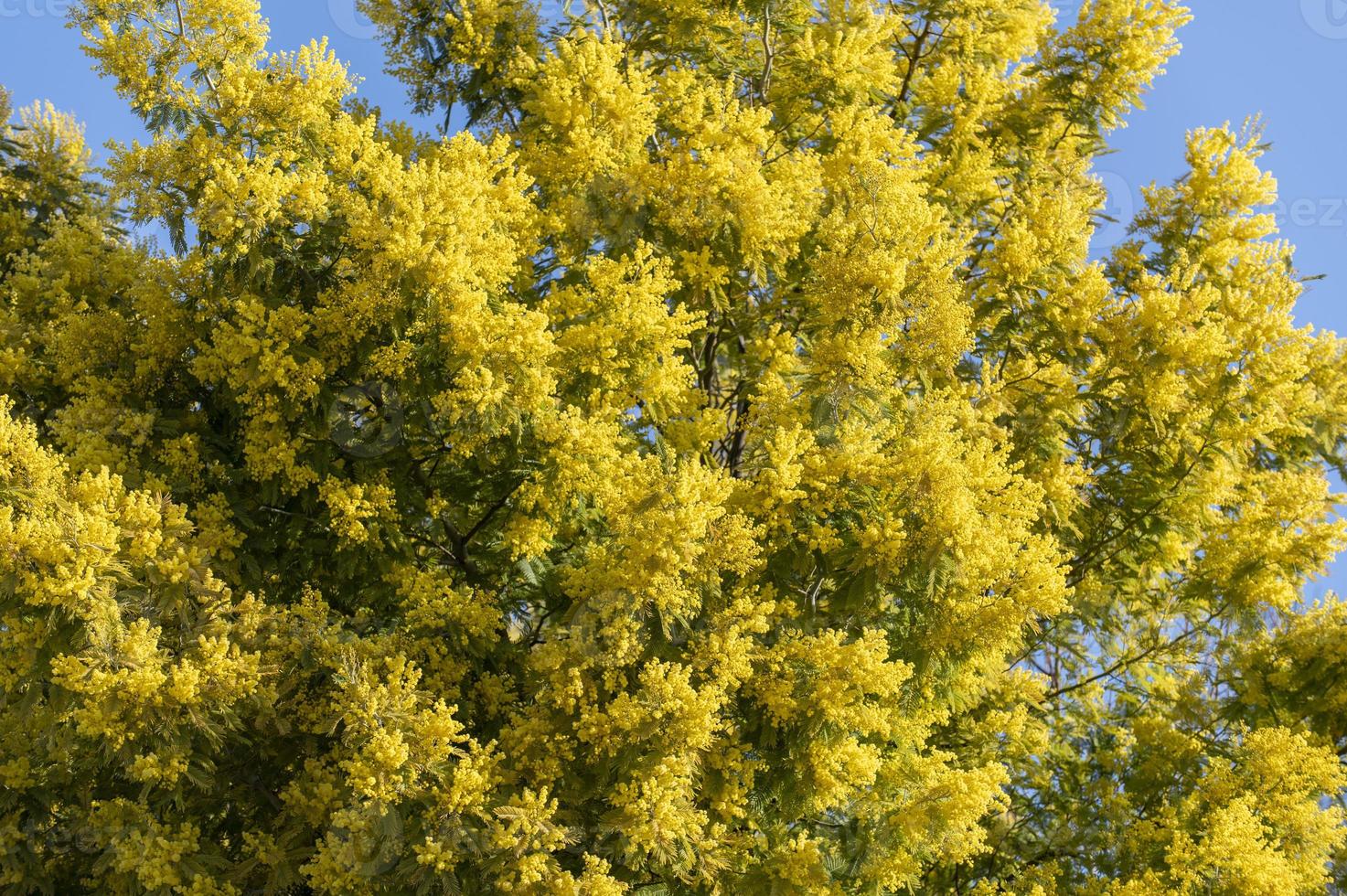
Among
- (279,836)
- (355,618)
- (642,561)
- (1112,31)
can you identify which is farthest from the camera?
(1112,31)

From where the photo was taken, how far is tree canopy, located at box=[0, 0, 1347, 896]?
6312mm

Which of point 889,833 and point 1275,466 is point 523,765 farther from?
point 1275,466

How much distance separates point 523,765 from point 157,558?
6.70ft

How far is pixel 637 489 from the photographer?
6555 mm

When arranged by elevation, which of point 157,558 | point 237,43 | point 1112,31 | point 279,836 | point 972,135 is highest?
point 1112,31

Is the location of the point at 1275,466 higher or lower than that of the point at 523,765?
higher

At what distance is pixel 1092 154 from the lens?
33.8 ft

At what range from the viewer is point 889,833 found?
23.2 feet

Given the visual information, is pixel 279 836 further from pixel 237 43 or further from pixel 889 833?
pixel 237 43

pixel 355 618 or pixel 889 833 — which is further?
pixel 355 618

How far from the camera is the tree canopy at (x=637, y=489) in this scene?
6.31 meters

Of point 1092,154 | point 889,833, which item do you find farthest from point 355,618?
point 1092,154

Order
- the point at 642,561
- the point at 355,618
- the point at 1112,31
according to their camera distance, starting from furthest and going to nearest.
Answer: the point at 1112,31 → the point at 355,618 → the point at 642,561

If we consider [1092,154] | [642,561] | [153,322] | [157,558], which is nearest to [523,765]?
[642,561]
